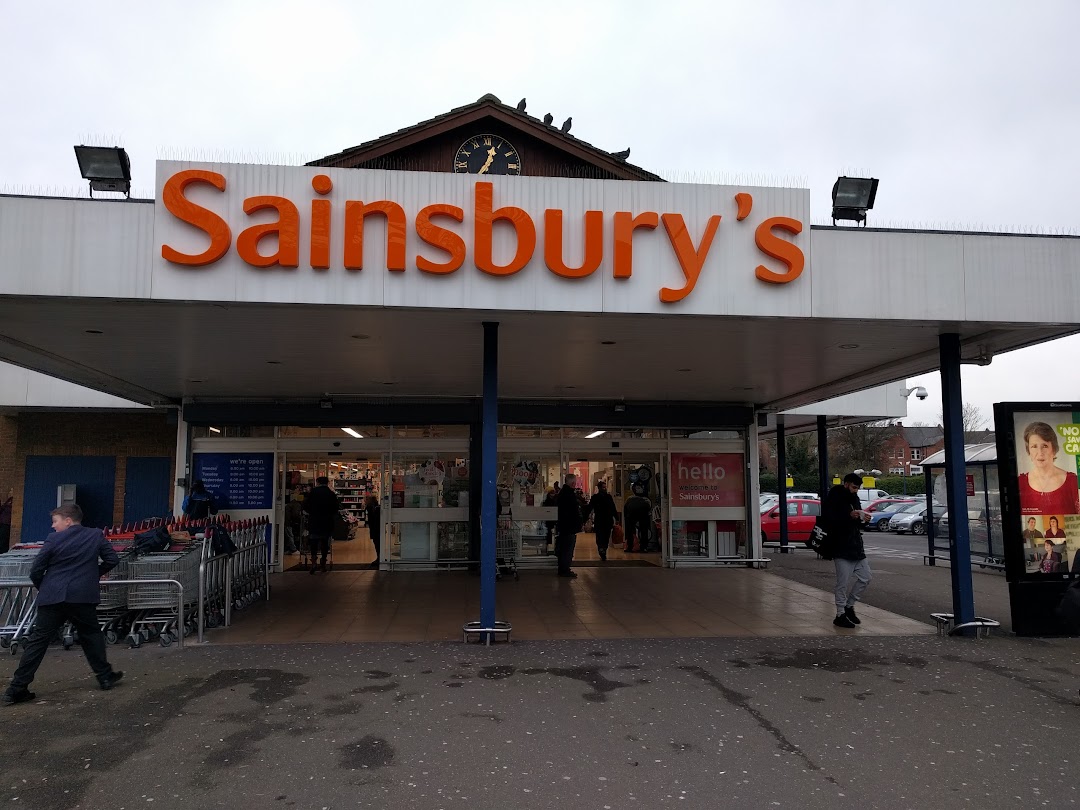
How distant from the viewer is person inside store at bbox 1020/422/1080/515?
865 cm

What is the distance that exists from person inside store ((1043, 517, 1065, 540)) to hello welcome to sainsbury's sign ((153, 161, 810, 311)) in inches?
166

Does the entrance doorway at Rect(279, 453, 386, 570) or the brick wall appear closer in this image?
the entrance doorway at Rect(279, 453, 386, 570)

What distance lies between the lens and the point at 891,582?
43.6ft

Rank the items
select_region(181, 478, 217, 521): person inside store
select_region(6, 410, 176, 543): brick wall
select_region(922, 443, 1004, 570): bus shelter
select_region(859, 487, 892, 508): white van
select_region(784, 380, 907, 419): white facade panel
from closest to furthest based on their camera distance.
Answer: select_region(181, 478, 217, 521): person inside store → select_region(922, 443, 1004, 570): bus shelter → select_region(6, 410, 176, 543): brick wall → select_region(784, 380, 907, 419): white facade panel → select_region(859, 487, 892, 508): white van

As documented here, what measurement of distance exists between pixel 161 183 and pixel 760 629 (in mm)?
7684

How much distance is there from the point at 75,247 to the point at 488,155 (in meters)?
16.1

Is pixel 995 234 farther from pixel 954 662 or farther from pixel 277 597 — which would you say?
pixel 277 597

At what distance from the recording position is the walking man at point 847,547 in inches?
348

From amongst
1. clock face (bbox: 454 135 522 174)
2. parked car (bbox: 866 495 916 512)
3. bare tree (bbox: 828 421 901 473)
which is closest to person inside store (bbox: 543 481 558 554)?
clock face (bbox: 454 135 522 174)

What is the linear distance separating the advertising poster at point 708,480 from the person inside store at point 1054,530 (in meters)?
6.87

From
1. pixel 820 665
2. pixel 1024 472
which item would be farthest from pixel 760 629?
pixel 1024 472

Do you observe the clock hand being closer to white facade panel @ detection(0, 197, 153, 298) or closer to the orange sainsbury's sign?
the orange sainsbury's sign

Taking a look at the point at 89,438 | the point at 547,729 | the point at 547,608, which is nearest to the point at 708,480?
the point at 547,608

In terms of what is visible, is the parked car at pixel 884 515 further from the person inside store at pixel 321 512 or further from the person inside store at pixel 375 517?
the person inside store at pixel 321 512
